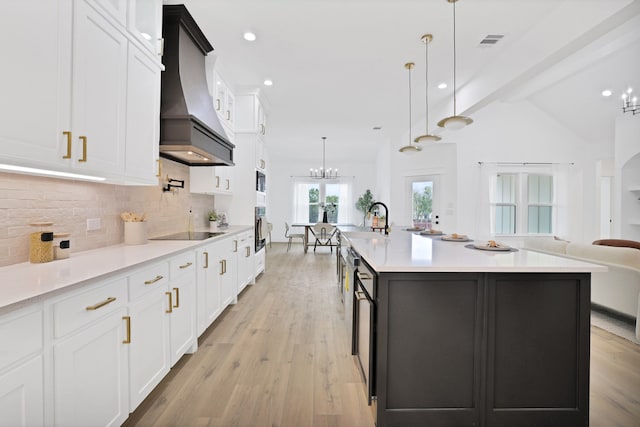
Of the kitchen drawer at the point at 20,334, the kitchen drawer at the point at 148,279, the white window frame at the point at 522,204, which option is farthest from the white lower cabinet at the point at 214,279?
the white window frame at the point at 522,204

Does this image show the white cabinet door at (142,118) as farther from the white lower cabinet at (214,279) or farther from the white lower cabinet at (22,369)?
the white lower cabinet at (22,369)

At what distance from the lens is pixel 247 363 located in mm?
2283

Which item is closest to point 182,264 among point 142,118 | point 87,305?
point 87,305

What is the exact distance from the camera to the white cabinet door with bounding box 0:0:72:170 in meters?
1.15

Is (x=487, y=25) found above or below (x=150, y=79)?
above

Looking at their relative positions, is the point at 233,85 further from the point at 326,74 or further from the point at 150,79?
the point at 150,79

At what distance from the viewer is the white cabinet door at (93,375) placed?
43.7 inches

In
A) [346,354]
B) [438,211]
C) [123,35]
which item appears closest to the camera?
[123,35]

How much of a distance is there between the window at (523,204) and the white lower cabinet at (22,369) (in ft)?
24.5

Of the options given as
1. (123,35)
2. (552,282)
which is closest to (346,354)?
(552,282)

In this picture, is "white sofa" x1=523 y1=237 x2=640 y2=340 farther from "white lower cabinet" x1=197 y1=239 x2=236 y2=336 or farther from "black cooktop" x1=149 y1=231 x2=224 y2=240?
"black cooktop" x1=149 y1=231 x2=224 y2=240

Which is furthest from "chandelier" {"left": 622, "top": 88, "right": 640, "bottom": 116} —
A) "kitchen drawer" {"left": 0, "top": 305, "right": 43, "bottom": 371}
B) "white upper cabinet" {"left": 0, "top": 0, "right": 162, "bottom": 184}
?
"kitchen drawer" {"left": 0, "top": 305, "right": 43, "bottom": 371}

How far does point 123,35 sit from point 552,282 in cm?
290

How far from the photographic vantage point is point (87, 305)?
1.23 m
